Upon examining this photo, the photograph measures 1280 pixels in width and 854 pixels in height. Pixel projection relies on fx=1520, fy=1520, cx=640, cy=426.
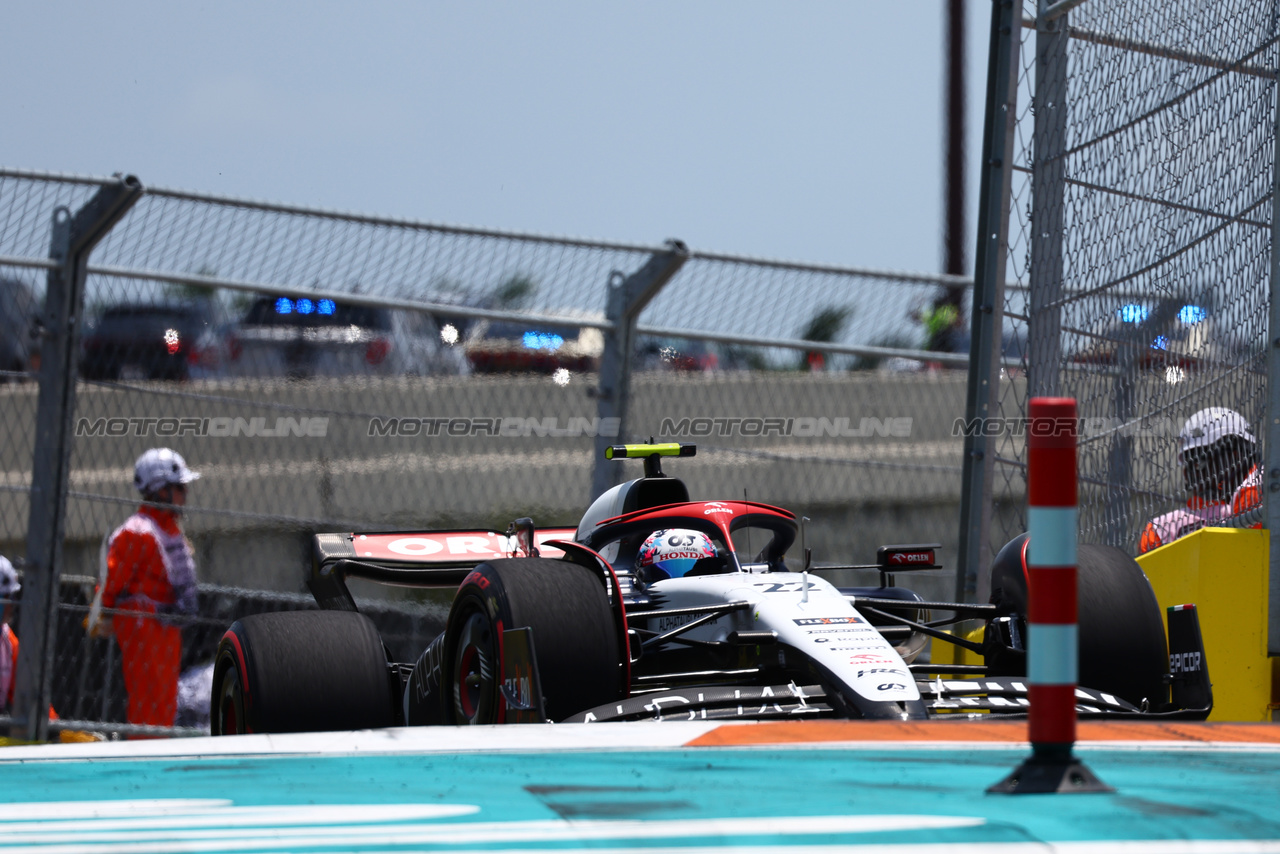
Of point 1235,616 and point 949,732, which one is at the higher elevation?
point 1235,616

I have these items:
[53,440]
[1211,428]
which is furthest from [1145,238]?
[53,440]

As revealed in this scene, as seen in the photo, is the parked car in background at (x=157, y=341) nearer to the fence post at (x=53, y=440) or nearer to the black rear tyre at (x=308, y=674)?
the fence post at (x=53, y=440)

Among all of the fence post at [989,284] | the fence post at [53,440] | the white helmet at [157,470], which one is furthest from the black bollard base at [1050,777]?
the white helmet at [157,470]

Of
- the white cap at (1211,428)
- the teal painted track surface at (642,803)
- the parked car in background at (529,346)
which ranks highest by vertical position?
the parked car in background at (529,346)

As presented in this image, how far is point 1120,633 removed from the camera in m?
4.88

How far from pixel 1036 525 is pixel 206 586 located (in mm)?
5118

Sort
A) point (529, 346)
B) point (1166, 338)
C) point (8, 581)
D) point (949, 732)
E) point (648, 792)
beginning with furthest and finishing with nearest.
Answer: point (529, 346)
point (8, 581)
point (1166, 338)
point (949, 732)
point (648, 792)

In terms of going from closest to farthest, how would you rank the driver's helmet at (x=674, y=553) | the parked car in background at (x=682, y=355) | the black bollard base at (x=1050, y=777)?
1. the black bollard base at (x=1050, y=777)
2. the driver's helmet at (x=674, y=553)
3. the parked car in background at (x=682, y=355)

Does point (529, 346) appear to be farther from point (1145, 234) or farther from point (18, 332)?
point (1145, 234)

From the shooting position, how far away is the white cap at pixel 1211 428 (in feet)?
18.3

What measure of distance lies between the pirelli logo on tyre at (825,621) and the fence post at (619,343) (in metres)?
3.19

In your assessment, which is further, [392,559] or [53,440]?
[53,440]

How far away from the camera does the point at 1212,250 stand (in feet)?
18.8

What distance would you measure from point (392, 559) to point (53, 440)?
5.75 feet
